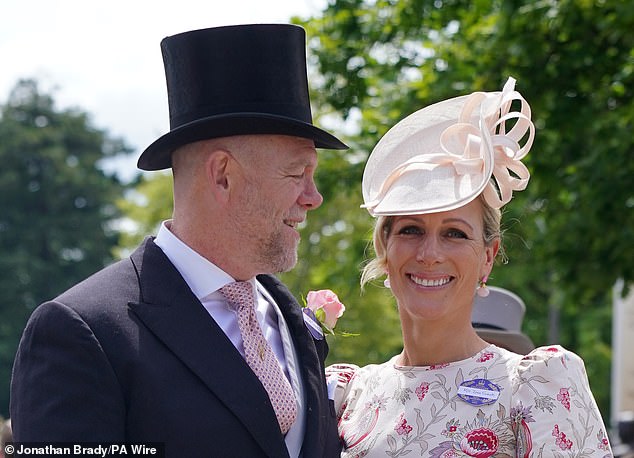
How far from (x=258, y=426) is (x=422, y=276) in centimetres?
100

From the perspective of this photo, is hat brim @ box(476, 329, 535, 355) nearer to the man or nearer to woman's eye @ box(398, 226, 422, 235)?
woman's eye @ box(398, 226, 422, 235)

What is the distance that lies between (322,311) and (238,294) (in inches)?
26.8

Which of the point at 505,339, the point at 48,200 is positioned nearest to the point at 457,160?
the point at 505,339

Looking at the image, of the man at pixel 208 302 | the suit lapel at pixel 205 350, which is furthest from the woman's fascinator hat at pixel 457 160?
the suit lapel at pixel 205 350

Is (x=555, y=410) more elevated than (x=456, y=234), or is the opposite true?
(x=456, y=234)

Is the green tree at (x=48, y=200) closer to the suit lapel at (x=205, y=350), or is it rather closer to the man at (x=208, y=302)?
the man at (x=208, y=302)

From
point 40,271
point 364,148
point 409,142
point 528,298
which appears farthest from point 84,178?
point 409,142

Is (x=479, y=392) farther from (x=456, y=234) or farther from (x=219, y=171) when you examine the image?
(x=219, y=171)

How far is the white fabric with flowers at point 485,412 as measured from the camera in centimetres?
354

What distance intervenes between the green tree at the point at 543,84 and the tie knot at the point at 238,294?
5.04 metres

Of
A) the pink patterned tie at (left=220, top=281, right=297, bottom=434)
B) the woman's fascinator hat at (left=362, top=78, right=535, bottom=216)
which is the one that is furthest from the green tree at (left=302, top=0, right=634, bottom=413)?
the pink patterned tie at (left=220, top=281, right=297, bottom=434)

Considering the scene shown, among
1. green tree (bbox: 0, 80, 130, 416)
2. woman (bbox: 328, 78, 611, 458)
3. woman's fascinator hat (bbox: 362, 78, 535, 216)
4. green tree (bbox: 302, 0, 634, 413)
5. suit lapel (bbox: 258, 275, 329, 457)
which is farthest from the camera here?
green tree (bbox: 0, 80, 130, 416)

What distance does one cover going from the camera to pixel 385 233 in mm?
4035

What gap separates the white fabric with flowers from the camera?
3543 millimetres
